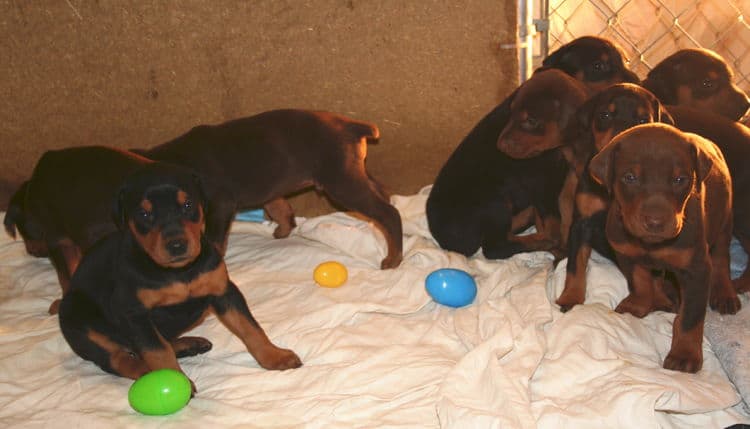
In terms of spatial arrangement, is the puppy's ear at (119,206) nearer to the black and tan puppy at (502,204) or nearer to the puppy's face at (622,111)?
the black and tan puppy at (502,204)

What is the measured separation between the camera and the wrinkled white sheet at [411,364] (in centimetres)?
324

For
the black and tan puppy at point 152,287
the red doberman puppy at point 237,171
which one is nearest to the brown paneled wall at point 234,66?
the red doberman puppy at point 237,171

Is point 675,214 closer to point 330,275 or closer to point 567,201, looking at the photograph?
point 567,201

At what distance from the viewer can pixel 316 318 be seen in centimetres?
418

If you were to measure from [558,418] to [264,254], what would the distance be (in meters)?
2.64

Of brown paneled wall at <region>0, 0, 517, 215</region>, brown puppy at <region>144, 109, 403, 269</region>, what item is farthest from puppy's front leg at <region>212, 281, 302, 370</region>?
brown paneled wall at <region>0, 0, 517, 215</region>

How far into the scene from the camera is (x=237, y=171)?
469 cm

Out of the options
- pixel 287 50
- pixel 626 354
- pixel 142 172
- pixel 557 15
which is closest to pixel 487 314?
pixel 626 354

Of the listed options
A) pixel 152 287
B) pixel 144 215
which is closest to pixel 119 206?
pixel 144 215

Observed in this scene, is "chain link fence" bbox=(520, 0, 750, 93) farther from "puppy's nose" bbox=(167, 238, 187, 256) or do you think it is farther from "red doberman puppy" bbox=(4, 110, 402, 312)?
"puppy's nose" bbox=(167, 238, 187, 256)

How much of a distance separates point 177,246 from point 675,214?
219 centimetres

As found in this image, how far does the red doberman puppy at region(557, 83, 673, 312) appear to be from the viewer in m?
3.79

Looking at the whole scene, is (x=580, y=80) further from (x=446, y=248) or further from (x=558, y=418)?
(x=558, y=418)

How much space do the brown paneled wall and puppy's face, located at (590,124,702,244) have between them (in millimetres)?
2258
